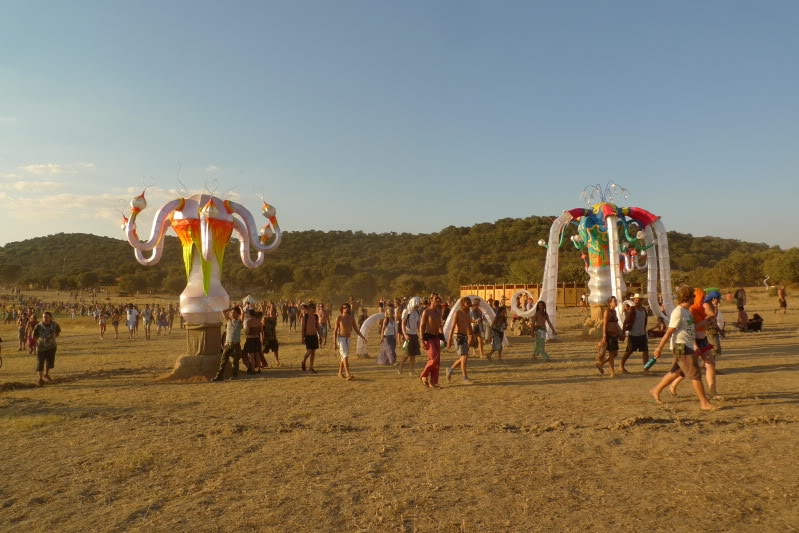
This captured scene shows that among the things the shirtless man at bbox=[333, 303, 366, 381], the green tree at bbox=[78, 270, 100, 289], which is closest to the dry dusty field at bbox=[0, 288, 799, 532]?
the shirtless man at bbox=[333, 303, 366, 381]

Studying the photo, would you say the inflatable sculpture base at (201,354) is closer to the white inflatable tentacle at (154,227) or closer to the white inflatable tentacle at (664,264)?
the white inflatable tentacle at (154,227)

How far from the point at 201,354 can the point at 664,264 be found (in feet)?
44.8

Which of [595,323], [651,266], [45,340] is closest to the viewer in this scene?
[45,340]

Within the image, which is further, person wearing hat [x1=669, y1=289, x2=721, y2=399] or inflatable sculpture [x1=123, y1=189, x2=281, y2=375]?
inflatable sculpture [x1=123, y1=189, x2=281, y2=375]

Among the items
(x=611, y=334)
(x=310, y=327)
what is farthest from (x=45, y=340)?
(x=611, y=334)

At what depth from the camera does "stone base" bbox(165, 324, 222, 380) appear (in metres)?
11.2

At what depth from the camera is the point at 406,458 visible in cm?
540

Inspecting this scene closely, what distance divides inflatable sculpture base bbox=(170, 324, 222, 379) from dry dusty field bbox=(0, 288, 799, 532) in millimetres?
1105

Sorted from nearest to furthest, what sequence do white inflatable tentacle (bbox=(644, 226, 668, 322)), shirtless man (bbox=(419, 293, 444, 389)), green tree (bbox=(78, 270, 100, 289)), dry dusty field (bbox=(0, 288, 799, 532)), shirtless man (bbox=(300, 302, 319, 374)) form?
1. dry dusty field (bbox=(0, 288, 799, 532))
2. shirtless man (bbox=(419, 293, 444, 389))
3. shirtless man (bbox=(300, 302, 319, 374))
4. white inflatable tentacle (bbox=(644, 226, 668, 322))
5. green tree (bbox=(78, 270, 100, 289))

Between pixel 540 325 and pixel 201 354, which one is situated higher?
pixel 540 325

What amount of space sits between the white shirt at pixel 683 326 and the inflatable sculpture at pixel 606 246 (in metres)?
10.3

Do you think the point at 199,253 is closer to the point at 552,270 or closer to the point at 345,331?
the point at 345,331

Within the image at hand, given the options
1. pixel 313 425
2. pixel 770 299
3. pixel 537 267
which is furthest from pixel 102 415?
pixel 537 267

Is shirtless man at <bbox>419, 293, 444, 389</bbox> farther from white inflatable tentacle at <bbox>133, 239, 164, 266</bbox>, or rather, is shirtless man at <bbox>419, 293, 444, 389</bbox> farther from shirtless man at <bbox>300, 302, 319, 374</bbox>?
white inflatable tentacle at <bbox>133, 239, 164, 266</bbox>
